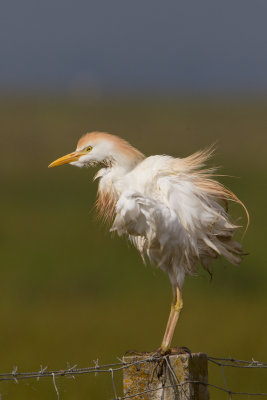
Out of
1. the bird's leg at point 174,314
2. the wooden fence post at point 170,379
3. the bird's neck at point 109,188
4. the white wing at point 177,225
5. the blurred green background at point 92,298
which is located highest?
the blurred green background at point 92,298

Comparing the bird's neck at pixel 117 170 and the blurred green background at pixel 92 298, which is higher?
the blurred green background at pixel 92 298

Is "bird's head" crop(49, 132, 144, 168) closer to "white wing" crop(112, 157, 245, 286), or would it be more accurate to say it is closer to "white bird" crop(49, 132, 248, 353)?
"white bird" crop(49, 132, 248, 353)

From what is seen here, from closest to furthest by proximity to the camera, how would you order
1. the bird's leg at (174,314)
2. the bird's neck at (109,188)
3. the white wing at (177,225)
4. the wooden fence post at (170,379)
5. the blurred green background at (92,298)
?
1. the wooden fence post at (170,379)
2. the white wing at (177,225)
3. the bird's leg at (174,314)
4. the bird's neck at (109,188)
5. the blurred green background at (92,298)

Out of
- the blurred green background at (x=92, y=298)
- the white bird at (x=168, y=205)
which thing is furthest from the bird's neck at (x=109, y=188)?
the blurred green background at (x=92, y=298)

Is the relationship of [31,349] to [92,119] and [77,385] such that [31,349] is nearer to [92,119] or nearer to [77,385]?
[77,385]

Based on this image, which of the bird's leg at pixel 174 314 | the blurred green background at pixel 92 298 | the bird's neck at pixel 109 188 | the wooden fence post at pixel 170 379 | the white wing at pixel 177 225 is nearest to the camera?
the wooden fence post at pixel 170 379

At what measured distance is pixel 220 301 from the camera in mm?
10883

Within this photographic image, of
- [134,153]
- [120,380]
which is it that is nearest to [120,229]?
[134,153]

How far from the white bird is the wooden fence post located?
0.61 metres

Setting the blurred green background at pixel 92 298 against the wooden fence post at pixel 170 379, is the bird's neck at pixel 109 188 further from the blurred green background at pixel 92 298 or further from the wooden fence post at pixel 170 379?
the wooden fence post at pixel 170 379

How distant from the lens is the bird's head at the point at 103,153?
4961 mm

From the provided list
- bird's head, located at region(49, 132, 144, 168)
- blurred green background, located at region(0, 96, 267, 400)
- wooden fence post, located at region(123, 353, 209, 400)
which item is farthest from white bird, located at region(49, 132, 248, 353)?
wooden fence post, located at region(123, 353, 209, 400)

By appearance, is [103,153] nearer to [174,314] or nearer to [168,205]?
[168,205]

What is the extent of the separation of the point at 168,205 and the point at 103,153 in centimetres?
65
